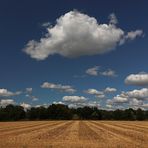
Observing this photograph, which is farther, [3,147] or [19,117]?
[19,117]

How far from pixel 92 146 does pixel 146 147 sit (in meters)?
3.60

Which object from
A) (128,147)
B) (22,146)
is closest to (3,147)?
(22,146)

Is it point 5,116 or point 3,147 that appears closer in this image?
point 3,147

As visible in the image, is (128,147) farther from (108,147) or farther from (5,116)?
(5,116)

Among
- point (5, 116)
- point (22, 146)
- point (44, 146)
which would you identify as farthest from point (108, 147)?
point (5, 116)

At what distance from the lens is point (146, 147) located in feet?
71.9

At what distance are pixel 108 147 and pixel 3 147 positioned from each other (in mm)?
6919

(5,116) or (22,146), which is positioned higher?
(5,116)

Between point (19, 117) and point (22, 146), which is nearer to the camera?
point (22, 146)

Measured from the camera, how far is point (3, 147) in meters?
21.6

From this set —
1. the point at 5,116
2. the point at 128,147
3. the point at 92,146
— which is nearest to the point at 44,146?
the point at 92,146

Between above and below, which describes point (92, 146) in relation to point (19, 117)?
below

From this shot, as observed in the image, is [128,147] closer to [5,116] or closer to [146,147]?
[146,147]

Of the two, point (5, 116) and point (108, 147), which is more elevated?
point (5, 116)
